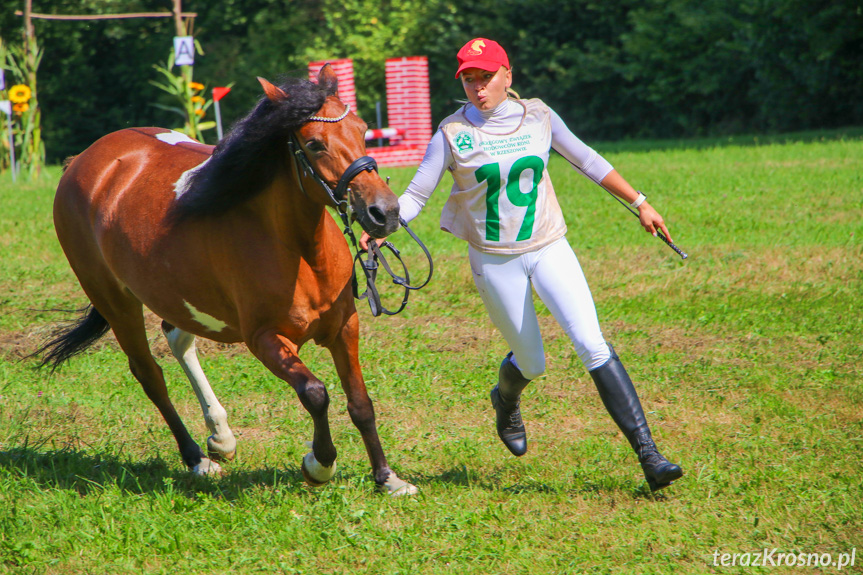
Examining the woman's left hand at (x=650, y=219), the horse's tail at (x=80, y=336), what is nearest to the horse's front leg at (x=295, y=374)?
the woman's left hand at (x=650, y=219)

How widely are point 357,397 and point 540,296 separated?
39.9 inches

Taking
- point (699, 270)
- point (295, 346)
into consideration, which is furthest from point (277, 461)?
point (699, 270)

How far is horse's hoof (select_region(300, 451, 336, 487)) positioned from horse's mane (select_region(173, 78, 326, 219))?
1.24 m

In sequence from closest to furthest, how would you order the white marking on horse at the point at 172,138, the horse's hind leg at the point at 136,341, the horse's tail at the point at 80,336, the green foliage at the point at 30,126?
the horse's hind leg at the point at 136,341, the white marking on horse at the point at 172,138, the horse's tail at the point at 80,336, the green foliage at the point at 30,126

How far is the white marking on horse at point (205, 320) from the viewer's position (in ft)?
14.3

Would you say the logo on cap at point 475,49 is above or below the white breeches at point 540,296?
above

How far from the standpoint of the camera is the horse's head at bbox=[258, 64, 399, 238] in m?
3.39

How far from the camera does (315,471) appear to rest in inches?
163

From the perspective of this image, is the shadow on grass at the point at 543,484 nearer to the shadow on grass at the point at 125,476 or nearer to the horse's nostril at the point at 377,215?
the shadow on grass at the point at 125,476

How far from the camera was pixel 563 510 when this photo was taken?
13.2 feet

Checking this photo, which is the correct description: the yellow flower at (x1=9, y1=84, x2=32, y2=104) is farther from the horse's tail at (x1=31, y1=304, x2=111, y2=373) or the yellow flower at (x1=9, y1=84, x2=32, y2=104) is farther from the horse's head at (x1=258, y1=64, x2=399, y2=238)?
the horse's head at (x1=258, y1=64, x2=399, y2=238)

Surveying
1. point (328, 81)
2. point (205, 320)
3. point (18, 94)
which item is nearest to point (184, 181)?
point (205, 320)

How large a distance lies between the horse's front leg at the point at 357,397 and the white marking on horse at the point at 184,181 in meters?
1.08

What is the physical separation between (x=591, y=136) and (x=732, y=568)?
24856 millimetres
